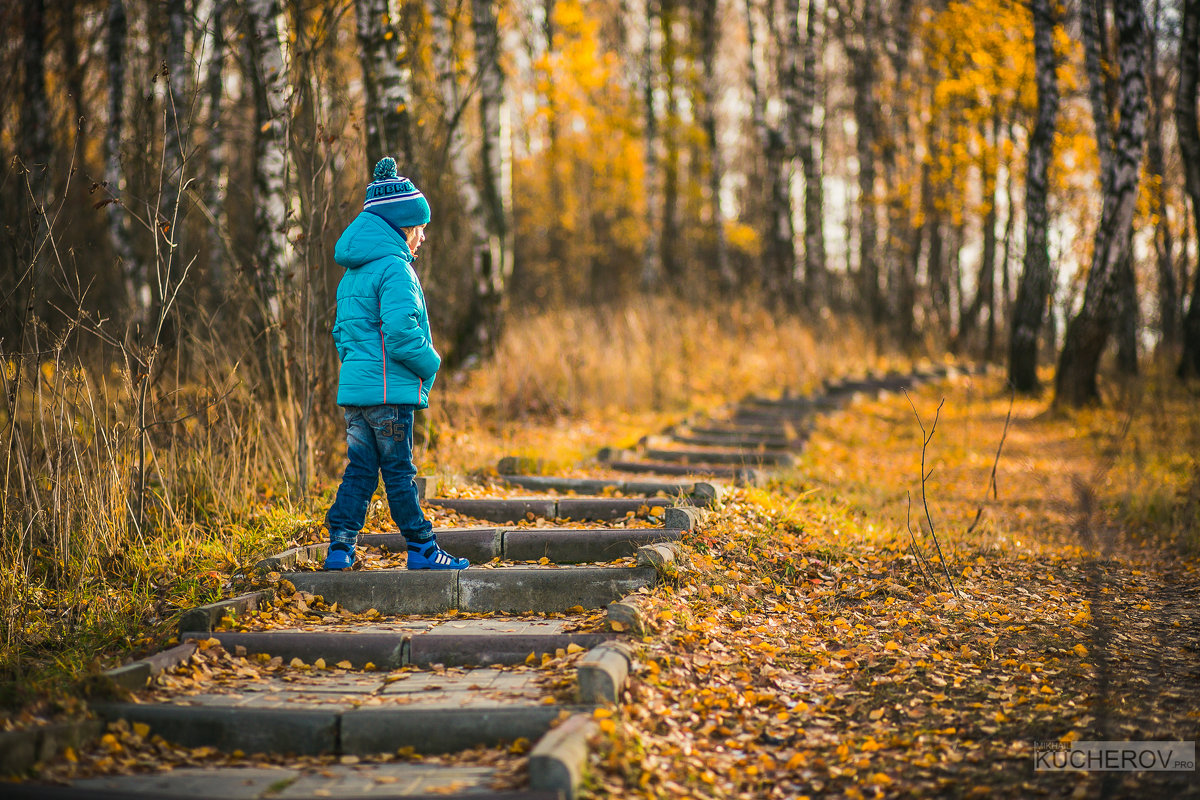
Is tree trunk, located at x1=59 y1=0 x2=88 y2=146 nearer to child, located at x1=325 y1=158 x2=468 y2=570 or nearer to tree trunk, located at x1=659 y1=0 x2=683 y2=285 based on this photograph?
child, located at x1=325 y1=158 x2=468 y2=570

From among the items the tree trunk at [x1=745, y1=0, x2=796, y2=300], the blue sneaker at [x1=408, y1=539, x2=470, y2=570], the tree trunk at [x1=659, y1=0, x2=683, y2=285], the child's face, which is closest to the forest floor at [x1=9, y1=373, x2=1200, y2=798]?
the blue sneaker at [x1=408, y1=539, x2=470, y2=570]

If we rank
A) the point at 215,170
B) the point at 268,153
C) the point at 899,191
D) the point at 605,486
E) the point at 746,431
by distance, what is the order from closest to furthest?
the point at 605,486 < the point at 268,153 < the point at 746,431 < the point at 215,170 < the point at 899,191

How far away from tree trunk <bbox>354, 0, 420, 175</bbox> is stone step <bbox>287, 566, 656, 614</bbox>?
→ 4.20 m

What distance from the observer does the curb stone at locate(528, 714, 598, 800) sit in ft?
9.52

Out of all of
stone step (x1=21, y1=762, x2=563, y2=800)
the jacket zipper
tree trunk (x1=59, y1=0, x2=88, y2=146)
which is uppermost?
tree trunk (x1=59, y1=0, x2=88, y2=146)

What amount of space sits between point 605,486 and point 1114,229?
26.8 ft

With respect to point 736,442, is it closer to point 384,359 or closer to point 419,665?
point 384,359

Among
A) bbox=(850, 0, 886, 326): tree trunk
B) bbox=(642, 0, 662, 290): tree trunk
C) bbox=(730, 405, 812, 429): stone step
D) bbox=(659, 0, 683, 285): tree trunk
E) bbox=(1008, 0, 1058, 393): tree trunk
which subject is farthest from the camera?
bbox=(659, 0, 683, 285): tree trunk

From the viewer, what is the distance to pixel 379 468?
482cm

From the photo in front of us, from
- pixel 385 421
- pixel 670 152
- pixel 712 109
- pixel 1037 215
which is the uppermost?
pixel 712 109

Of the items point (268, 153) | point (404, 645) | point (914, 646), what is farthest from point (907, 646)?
point (268, 153)

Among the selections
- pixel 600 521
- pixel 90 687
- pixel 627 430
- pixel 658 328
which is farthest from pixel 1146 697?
pixel 658 328

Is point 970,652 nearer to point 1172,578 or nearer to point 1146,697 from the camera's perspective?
point 1146,697

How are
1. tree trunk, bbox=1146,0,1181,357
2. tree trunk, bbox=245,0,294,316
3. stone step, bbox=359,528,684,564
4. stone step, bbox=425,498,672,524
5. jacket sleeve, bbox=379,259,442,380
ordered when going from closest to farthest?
1. jacket sleeve, bbox=379,259,442,380
2. stone step, bbox=359,528,684,564
3. stone step, bbox=425,498,672,524
4. tree trunk, bbox=245,0,294,316
5. tree trunk, bbox=1146,0,1181,357
